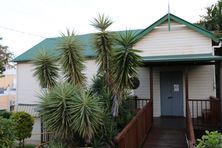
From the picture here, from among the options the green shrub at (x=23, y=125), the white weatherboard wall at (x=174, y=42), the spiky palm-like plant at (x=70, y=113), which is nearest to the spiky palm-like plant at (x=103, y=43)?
the spiky palm-like plant at (x=70, y=113)

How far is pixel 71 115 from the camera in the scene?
837 cm

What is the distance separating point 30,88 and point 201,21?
1343cm

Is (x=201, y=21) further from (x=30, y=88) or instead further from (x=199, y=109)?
(x=30, y=88)

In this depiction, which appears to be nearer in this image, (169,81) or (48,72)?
(48,72)

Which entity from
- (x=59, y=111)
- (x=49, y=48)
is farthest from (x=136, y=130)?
(x=49, y=48)

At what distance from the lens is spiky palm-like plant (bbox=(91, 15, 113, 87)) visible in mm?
10094

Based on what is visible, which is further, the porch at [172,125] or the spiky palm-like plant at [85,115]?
the porch at [172,125]

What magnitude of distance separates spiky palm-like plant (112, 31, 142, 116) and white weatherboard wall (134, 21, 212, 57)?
3.37 m

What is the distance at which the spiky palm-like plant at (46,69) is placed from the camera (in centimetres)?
1146

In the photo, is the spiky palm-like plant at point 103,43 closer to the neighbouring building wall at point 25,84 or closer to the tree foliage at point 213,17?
the neighbouring building wall at point 25,84

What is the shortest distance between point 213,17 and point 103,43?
10.6 m

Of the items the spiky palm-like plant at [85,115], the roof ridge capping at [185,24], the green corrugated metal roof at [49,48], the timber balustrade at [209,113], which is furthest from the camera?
the green corrugated metal roof at [49,48]

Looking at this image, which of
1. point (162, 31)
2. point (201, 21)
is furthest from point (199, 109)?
point (201, 21)

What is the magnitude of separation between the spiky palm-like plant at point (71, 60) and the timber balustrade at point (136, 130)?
3.04 m
